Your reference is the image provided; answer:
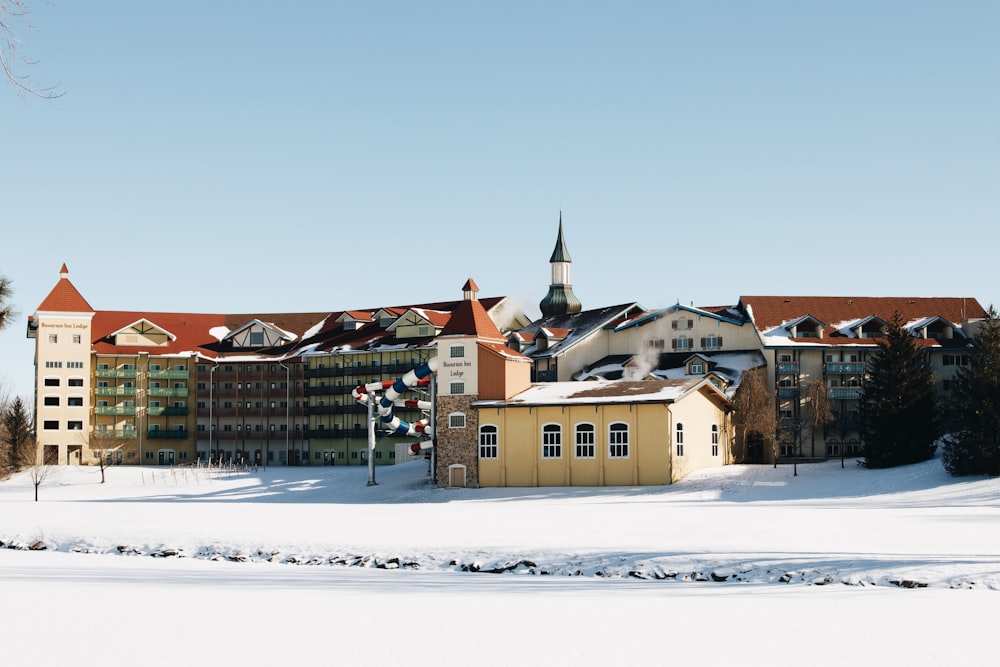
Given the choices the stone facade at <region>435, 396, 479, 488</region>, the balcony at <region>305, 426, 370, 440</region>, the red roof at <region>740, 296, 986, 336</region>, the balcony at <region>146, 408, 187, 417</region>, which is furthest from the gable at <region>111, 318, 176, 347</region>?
the red roof at <region>740, 296, 986, 336</region>

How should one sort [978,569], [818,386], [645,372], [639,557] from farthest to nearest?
1. [645,372]
2. [818,386]
3. [639,557]
4. [978,569]

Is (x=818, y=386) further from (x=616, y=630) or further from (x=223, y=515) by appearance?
(x=616, y=630)

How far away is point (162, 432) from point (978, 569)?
90137 millimetres

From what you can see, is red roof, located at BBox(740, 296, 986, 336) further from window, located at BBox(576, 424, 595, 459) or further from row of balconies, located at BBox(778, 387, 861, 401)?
window, located at BBox(576, 424, 595, 459)

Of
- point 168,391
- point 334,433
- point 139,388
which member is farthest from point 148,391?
point 334,433

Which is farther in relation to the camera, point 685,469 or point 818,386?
point 818,386

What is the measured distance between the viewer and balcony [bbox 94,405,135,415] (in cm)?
10500

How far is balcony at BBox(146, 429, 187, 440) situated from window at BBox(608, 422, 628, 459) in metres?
52.4

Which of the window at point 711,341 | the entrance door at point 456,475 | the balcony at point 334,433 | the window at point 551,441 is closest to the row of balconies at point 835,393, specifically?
the window at point 711,341

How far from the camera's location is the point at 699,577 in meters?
27.5

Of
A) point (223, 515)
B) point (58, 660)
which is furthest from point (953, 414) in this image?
point (58, 660)

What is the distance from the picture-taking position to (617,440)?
222 feet

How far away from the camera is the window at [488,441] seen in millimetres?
71188

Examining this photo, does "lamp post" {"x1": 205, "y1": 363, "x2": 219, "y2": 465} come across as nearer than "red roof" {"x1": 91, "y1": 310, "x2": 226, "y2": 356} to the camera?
Yes
